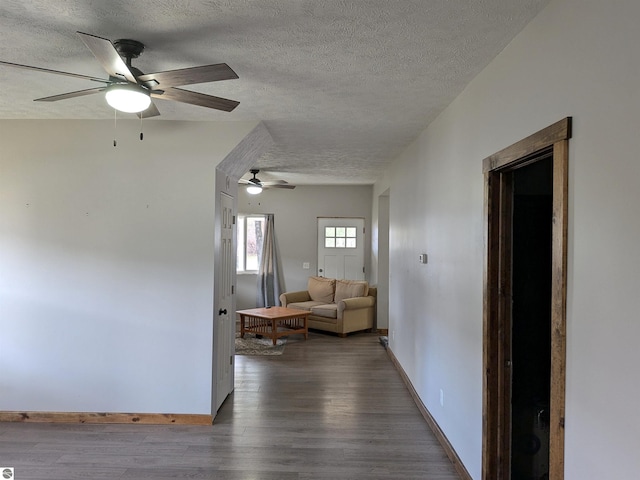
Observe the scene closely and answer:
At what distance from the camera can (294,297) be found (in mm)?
7625

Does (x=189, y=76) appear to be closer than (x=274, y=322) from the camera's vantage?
Yes

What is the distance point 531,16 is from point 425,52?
54 centimetres

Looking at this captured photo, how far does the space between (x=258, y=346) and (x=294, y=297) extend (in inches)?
62.3

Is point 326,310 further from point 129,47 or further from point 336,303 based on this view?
point 129,47

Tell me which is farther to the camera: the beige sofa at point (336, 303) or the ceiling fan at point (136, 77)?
the beige sofa at point (336, 303)

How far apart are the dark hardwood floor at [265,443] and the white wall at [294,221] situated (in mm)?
3762

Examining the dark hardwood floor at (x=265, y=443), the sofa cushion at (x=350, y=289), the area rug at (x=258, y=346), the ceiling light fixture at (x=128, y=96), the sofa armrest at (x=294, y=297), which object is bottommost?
the dark hardwood floor at (x=265, y=443)

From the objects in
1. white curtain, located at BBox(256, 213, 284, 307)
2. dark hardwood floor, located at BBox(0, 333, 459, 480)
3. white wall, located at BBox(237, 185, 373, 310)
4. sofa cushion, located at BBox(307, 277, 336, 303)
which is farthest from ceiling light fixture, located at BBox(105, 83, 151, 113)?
white wall, located at BBox(237, 185, 373, 310)

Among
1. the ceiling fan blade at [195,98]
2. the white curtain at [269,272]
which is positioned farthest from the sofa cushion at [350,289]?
the ceiling fan blade at [195,98]

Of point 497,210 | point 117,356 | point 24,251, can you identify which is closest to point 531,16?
point 497,210

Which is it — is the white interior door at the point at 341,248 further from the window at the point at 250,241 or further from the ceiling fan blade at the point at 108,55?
the ceiling fan blade at the point at 108,55

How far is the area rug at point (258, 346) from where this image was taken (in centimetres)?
589

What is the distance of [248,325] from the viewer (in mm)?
6988

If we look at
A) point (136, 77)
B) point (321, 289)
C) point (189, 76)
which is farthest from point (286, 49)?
point (321, 289)
